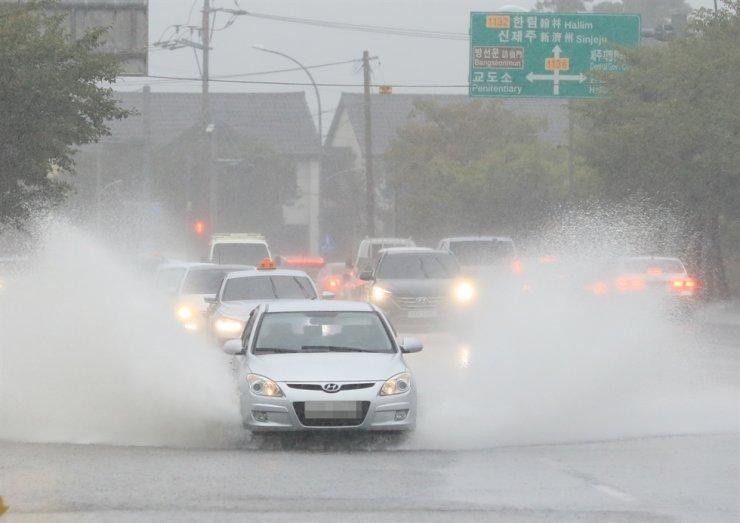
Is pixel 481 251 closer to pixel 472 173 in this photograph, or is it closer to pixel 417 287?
pixel 417 287

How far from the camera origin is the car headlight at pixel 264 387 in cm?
1362

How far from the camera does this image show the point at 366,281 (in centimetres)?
3288

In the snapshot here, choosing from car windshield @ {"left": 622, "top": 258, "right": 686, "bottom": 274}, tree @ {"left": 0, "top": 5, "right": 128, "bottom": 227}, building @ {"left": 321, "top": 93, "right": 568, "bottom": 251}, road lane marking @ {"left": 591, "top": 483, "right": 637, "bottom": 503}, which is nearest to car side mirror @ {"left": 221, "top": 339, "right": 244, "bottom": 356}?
road lane marking @ {"left": 591, "top": 483, "right": 637, "bottom": 503}

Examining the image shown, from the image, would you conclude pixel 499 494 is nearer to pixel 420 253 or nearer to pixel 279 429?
pixel 279 429

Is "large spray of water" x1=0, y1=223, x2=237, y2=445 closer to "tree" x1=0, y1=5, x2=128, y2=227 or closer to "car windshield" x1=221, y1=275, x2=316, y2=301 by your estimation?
"car windshield" x1=221, y1=275, x2=316, y2=301

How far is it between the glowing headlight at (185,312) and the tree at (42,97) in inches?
184

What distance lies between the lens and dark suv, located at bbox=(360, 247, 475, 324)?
31.2 m

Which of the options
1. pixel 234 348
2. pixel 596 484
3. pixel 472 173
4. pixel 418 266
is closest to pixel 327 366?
pixel 234 348

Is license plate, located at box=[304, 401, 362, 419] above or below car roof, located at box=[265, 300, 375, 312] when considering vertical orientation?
below

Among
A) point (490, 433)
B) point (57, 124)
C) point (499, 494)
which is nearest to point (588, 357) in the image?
point (490, 433)

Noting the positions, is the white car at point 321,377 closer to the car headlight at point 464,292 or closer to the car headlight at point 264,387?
the car headlight at point 264,387

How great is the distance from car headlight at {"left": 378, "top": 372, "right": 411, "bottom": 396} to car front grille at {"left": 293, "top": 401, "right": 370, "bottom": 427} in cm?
19

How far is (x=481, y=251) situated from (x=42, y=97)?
1270 cm

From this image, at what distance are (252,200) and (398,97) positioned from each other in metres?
33.1
